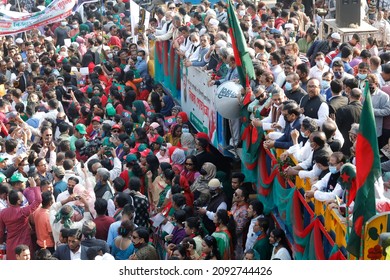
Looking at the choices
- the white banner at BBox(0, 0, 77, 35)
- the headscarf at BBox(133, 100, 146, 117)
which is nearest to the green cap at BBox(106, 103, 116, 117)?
the headscarf at BBox(133, 100, 146, 117)

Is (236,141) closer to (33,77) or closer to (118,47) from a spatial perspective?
(33,77)

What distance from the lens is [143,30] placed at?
22.8 m

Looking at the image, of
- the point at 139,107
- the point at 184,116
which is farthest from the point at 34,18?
the point at 184,116


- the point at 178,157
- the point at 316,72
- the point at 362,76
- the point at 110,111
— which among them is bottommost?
the point at 110,111

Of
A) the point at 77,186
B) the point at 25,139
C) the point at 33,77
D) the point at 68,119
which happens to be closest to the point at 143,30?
the point at 33,77

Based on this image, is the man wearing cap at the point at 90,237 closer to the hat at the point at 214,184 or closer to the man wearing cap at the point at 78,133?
the hat at the point at 214,184

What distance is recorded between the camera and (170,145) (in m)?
16.1

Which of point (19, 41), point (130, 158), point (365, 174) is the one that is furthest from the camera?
point (19, 41)

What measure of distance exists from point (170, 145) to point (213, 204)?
236 cm

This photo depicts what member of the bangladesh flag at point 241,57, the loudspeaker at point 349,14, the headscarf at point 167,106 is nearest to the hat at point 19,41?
the headscarf at point 167,106

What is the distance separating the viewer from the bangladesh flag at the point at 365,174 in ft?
32.8

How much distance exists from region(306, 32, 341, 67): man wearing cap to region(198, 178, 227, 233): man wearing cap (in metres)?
4.29

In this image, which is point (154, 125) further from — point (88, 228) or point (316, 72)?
point (88, 228)
